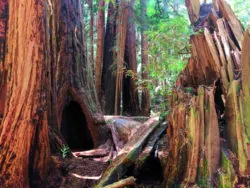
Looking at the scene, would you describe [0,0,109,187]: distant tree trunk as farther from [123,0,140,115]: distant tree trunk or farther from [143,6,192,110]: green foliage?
[123,0,140,115]: distant tree trunk

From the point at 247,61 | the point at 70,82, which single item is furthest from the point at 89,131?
the point at 247,61

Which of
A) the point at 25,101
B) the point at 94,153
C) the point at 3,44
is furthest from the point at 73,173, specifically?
the point at 3,44

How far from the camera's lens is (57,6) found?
6.50m

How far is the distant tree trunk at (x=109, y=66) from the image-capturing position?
422 inches

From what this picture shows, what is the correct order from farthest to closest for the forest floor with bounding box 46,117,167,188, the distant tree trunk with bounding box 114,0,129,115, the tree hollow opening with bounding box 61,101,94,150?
the distant tree trunk with bounding box 114,0,129,115
the tree hollow opening with bounding box 61,101,94,150
the forest floor with bounding box 46,117,167,188

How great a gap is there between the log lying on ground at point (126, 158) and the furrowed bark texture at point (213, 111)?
71 centimetres

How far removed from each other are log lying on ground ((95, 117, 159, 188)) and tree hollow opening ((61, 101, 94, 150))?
2165 mm

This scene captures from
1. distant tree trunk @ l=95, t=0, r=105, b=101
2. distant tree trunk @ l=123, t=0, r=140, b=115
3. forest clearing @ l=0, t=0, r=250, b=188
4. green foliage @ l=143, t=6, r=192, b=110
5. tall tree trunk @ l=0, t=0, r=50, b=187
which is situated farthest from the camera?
distant tree trunk @ l=123, t=0, r=140, b=115

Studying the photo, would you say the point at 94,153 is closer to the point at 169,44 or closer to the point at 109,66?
the point at 169,44

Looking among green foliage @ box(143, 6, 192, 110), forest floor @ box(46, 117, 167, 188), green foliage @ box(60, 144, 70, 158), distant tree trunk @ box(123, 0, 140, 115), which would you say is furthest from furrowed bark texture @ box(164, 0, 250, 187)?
distant tree trunk @ box(123, 0, 140, 115)

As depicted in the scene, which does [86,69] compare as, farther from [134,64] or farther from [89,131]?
[134,64]

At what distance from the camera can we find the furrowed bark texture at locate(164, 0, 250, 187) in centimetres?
337

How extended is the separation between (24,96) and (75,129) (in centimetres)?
364

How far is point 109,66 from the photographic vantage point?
11.0 meters
